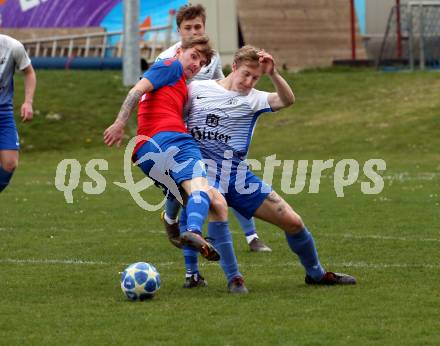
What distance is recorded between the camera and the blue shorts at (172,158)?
30.1ft

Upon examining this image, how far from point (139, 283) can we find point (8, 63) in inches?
146

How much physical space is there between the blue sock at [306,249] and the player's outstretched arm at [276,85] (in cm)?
100

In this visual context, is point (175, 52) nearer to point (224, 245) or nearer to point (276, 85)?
point (276, 85)

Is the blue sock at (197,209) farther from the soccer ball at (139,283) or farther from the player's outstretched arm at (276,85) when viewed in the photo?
the player's outstretched arm at (276,85)

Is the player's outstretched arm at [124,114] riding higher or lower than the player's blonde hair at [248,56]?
lower

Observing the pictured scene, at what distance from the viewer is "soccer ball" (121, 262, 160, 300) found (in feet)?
29.0

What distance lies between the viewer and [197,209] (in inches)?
348

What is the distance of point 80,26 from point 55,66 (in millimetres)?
2405

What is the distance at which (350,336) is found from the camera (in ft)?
24.3

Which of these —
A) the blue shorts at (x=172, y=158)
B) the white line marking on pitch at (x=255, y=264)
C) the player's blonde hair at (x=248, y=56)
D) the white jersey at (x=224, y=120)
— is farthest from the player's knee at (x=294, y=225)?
the white line marking on pitch at (x=255, y=264)

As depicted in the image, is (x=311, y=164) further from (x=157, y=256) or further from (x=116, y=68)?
(x=116, y=68)

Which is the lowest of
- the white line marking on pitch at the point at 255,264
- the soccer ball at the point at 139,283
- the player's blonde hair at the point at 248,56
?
the white line marking on pitch at the point at 255,264

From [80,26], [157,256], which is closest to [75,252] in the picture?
[157,256]

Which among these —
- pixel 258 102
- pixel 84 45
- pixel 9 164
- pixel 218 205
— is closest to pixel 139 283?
pixel 218 205
